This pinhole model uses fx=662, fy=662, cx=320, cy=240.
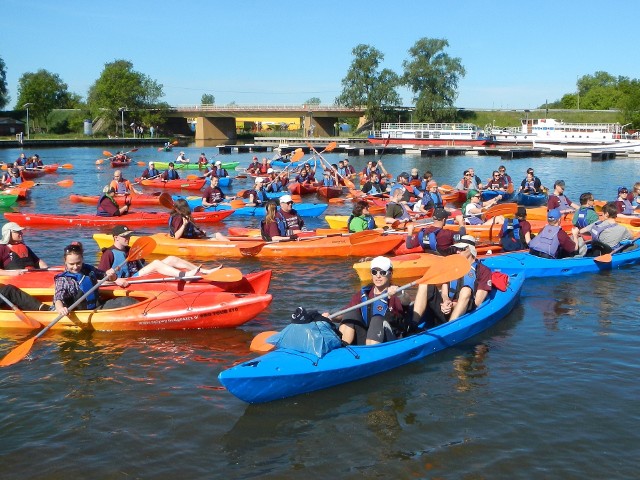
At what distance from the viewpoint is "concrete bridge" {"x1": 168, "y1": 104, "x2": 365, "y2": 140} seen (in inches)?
3310

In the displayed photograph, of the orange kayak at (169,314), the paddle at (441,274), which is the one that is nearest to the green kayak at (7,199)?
the orange kayak at (169,314)

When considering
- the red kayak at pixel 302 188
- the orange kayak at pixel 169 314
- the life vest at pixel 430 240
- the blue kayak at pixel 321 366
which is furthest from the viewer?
the red kayak at pixel 302 188

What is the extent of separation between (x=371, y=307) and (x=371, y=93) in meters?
79.2

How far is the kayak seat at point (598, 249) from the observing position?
43.5 ft

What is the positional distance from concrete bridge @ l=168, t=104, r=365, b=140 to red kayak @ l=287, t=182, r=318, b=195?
56342 millimetres

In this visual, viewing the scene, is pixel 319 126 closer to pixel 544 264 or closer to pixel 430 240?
pixel 544 264

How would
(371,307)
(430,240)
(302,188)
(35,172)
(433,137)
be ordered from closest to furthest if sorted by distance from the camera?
1. (371,307)
2. (430,240)
3. (302,188)
4. (35,172)
5. (433,137)

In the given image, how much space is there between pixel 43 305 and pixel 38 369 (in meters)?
1.53

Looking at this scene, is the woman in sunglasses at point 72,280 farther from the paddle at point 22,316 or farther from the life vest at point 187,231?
the life vest at point 187,231

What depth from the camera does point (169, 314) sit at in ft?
30.7

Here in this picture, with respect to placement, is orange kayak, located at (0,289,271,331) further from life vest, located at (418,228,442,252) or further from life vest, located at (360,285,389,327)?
life vest, located at (418,228,442,252)

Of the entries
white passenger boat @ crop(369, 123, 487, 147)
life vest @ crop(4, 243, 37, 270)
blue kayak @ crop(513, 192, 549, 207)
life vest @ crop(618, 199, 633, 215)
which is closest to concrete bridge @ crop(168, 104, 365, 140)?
white passenger boat @ crop(369, 123, 487, 147)

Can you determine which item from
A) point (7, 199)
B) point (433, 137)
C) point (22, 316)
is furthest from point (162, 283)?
point (433, 137)

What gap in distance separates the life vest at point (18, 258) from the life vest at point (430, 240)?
6845 mm
